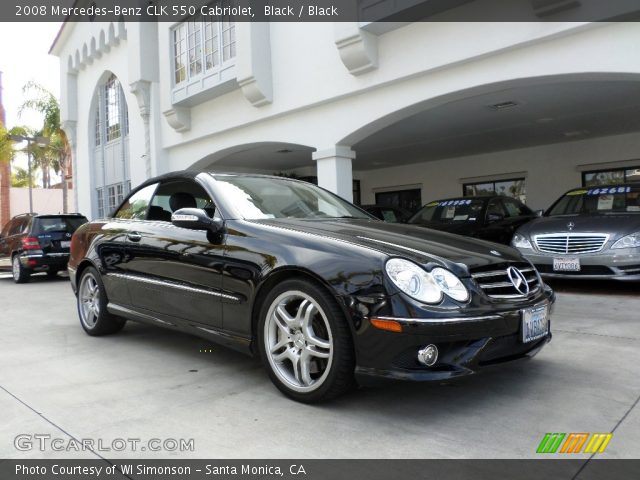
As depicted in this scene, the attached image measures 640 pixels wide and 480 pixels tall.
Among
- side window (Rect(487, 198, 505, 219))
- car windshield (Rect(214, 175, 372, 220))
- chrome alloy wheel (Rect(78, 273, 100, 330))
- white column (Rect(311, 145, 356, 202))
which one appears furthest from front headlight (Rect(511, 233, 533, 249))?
chrome alloy wheel (Rect(78, 273, 100, 330))

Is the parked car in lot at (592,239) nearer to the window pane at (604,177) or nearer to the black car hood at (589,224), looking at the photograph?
the black car hood at (589,224)

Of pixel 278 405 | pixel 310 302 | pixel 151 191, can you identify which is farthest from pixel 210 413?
pixel 151 191

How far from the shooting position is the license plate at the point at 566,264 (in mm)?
6621

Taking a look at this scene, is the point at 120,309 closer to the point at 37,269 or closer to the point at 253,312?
the point at 253,312

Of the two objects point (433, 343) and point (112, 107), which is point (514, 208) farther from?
point (112, 107)

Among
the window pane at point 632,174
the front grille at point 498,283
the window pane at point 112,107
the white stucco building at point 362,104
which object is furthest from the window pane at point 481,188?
the front grille at point 498,283

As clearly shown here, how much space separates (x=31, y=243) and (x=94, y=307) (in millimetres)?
7615

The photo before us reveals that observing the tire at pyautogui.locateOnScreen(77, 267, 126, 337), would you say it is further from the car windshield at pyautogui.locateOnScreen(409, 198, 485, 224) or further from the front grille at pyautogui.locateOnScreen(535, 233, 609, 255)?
the car windshield at pyautogui.locateOnScreen(409, 198, 485, 224)

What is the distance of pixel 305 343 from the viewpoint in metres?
3.04

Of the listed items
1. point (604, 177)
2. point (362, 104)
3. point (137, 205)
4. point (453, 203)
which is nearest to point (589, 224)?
point (453, 203)

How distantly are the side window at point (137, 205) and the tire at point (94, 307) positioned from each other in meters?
0.63

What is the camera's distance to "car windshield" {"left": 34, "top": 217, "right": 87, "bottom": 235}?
459 inches

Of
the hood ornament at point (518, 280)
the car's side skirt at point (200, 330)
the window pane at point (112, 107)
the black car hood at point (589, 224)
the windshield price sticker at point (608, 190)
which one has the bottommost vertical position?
the car's side skirt at point (200, 330)

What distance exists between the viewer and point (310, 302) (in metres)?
3.00
